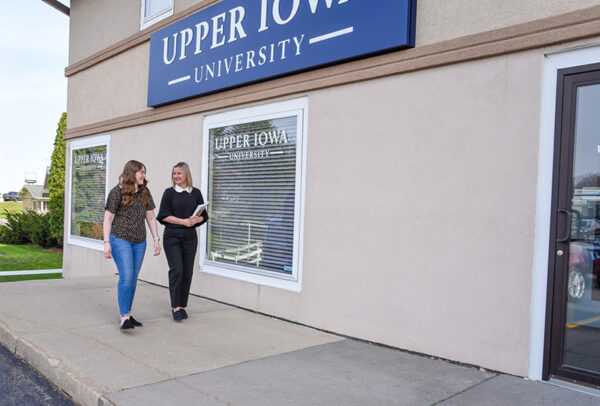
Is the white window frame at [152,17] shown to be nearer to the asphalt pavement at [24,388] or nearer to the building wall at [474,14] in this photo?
the building wall at [474,14]

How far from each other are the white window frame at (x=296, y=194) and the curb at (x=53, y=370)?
2537mm

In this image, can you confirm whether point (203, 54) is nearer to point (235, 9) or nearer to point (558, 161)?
point (235, 9)

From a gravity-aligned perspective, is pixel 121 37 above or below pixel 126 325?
above

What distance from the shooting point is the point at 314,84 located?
220 inches

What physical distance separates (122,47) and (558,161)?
770 cm

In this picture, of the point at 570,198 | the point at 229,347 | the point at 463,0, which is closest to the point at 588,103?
the point at 570,198

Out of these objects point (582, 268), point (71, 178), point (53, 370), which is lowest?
point (53, 370)

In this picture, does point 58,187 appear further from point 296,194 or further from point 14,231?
point 296,194

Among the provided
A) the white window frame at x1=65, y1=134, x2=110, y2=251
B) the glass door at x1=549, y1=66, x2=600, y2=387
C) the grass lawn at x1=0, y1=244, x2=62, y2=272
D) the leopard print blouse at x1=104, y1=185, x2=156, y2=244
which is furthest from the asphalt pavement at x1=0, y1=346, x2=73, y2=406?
the grass lawn at x1=0, y1=244, x2=62, y2=272

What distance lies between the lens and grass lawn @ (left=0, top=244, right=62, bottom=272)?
1332cm

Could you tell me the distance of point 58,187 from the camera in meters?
17.9

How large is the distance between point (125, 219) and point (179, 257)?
76 cm

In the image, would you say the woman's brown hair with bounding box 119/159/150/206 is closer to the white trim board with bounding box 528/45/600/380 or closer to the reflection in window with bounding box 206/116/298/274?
the reflection in window with bounding box 206/116/298/274

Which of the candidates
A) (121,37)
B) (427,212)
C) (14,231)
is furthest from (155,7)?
(14,231)
